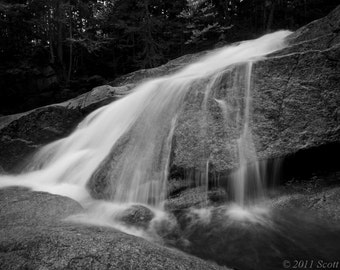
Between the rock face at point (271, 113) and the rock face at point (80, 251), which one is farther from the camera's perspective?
the rock face at point (271, 113)

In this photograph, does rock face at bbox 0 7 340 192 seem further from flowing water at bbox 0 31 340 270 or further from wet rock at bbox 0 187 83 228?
wet rock at bbox 0 187 83 228

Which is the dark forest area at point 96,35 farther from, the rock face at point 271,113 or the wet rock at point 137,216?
the wet rock at point 137,216

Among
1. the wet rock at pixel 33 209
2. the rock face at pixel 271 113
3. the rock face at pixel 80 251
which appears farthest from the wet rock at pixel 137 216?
the rock face at pixel 271 113

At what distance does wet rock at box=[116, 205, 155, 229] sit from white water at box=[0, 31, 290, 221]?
2.02 feet

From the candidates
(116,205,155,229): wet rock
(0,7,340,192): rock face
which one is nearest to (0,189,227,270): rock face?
(116,205,155,229): wet rock

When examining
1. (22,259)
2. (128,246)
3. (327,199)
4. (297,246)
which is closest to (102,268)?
(128,246)

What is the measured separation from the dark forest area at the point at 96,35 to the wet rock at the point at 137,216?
42.3 ft

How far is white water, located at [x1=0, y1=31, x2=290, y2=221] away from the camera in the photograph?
5.53 metres

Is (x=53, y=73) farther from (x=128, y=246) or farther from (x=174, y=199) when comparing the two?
(x=128, y=246)

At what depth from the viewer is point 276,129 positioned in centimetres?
524

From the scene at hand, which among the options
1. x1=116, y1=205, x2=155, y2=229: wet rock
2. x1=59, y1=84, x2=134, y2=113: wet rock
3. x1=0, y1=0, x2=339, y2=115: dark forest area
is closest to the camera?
x1=116, y1=205, x2=155, y2=229: wet rock

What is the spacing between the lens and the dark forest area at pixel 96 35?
15875 mm

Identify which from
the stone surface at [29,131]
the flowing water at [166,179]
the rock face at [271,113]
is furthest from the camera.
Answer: the stone surface at [29,131]

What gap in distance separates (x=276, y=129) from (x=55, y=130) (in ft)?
22.5
